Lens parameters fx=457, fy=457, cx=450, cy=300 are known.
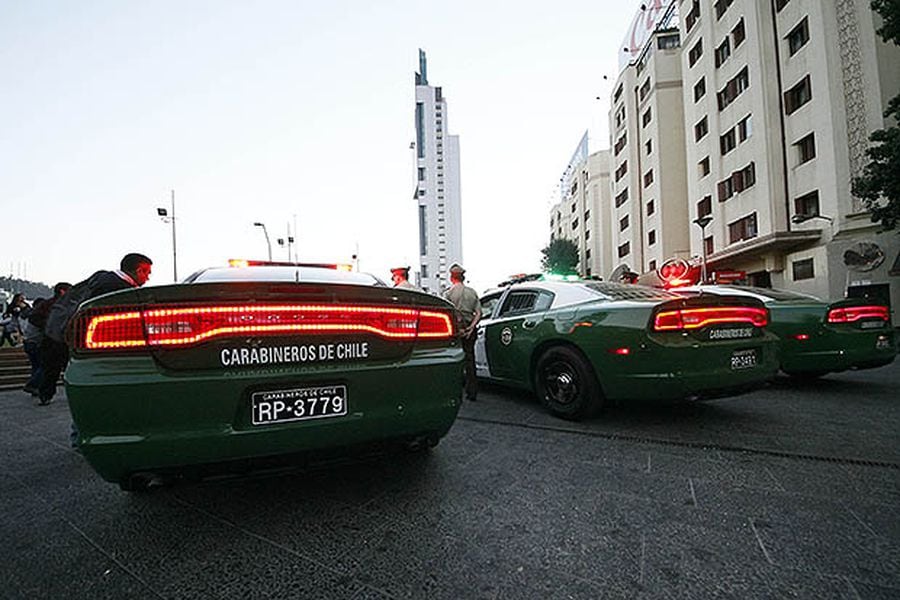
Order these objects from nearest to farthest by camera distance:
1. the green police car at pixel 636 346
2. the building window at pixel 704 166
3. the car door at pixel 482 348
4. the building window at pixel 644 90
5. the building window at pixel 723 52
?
the green police car at pixel 636 346, the car door at pixel 482 348, the building window at pixel 723 52, the building window at pixel 704 166, the building window at pixel 644 90

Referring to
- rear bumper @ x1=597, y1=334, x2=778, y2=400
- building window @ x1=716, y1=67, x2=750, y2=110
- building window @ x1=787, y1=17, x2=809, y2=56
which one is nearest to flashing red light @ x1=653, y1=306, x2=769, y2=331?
rear bumper @ x1=597, y1=334, x2=778, y2=400

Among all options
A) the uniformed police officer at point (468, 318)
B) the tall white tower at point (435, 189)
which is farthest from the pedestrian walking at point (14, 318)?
the tall white tower at point (435, 189)

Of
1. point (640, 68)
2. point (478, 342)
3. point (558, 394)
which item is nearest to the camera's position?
point (558, 394)

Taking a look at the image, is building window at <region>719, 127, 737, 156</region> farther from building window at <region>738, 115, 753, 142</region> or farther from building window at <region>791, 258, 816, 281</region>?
building window at <region>791, 258, 816, 281</region>

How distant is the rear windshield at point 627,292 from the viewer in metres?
3.77

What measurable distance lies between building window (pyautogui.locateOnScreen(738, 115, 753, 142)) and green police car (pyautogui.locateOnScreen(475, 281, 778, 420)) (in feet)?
75.4

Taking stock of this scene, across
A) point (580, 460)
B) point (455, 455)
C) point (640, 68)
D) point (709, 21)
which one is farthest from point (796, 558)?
point (640, 68)

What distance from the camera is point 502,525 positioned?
2.02 metres

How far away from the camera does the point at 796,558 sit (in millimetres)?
1700

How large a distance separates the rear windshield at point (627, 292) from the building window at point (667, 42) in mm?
35905

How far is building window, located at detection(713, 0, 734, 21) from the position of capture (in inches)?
930

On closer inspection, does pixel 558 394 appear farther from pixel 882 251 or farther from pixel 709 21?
pixel 709 21

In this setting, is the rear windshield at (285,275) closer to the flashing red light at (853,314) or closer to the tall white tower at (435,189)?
the flashing red light at (853,314)

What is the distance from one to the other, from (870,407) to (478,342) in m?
3.76
